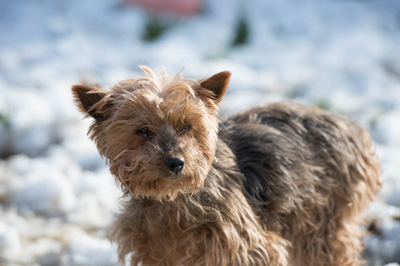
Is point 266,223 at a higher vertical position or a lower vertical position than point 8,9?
lower

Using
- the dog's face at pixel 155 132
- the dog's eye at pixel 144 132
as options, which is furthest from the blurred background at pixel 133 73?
the dog's eye at pixel 144 132

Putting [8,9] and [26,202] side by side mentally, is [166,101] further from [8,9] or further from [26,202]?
[8,9]

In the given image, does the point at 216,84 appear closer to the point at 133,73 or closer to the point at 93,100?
the point at 93,100

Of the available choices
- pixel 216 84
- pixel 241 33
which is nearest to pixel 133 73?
pixel 216 84

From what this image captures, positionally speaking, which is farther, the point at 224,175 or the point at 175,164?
the point at 224,175

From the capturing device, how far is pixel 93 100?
9.47 feet

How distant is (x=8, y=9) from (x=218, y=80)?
6926 mm

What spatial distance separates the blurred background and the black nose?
1.68 m

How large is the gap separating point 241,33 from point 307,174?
495 cm

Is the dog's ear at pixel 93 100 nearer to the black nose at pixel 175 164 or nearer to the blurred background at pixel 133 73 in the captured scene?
the black nose at pixel 175 164

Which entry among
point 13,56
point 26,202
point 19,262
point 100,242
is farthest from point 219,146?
point 13,56

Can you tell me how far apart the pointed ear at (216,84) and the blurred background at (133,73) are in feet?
5.76

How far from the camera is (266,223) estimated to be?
3.24 metres

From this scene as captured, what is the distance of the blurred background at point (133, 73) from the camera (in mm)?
4414
